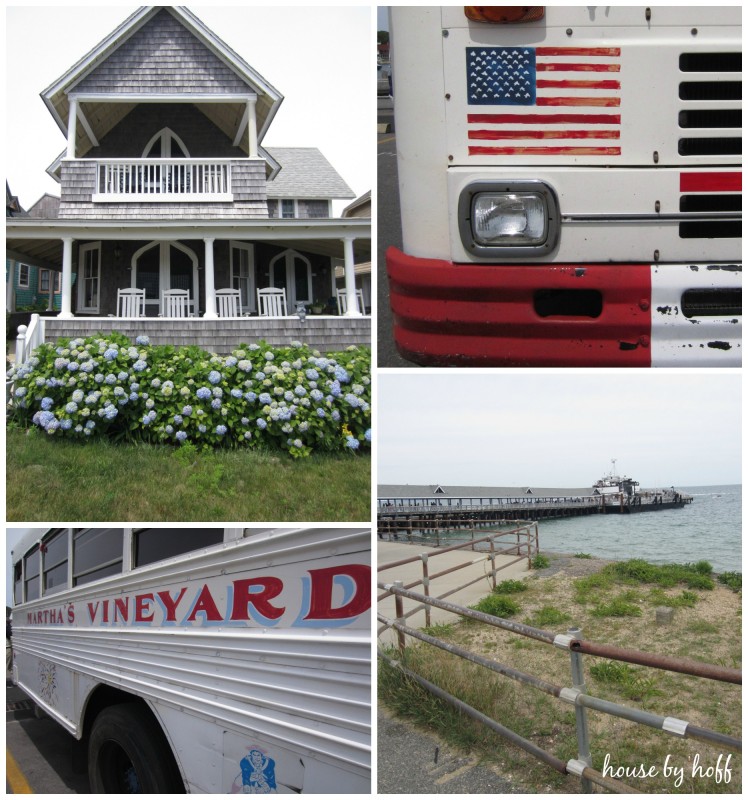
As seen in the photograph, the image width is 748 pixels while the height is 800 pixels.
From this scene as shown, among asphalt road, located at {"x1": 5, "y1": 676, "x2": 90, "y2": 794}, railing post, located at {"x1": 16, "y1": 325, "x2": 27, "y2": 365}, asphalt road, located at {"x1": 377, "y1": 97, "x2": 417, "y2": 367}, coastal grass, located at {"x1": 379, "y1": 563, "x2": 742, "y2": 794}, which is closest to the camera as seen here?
coastal grass, located at {"x1": 379, "y1": 563, "x2": 742, "y2": 794}

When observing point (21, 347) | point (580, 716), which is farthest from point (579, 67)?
point (21, 347)

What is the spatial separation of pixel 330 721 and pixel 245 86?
10.6 meters

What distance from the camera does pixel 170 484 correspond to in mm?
5629

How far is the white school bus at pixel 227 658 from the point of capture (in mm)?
2535

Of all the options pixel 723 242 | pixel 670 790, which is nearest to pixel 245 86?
pixel 723 242

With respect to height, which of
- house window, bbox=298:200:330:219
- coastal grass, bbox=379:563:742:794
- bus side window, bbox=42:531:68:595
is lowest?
coastal grass, bbox=379:563:742:794

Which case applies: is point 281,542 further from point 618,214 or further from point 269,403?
point 269,403

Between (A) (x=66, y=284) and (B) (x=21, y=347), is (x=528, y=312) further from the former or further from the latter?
(A) (x=66, y=284)

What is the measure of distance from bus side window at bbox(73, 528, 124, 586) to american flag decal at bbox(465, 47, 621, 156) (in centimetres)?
288

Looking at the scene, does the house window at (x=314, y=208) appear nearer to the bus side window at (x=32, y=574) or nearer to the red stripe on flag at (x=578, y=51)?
the bus side window at (x=32, y=574)

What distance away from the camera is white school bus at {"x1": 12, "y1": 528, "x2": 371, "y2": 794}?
254cm

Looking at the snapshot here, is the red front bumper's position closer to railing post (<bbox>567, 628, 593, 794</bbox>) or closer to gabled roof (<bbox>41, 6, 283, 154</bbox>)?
railing post (<bbox>567, 628, 593, 794</bbox>)

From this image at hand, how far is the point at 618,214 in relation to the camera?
300 centimetres

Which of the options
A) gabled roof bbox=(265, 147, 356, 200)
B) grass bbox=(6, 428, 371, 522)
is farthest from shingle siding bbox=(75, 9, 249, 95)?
gabled roof bbox=(265, 147, 356, 200)
